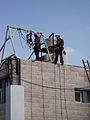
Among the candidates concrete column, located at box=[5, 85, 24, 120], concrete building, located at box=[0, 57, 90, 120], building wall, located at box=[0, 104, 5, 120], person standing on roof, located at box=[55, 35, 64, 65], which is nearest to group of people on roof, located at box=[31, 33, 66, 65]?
person standing on roof, located at box=[55, 35, 64, 65]

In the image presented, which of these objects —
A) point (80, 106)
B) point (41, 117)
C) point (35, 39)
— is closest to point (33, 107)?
point (41, 117)

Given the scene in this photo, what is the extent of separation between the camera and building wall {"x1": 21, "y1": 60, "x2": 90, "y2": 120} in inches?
621

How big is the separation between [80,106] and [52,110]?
2395 mm

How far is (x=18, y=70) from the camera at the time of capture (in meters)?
15.9

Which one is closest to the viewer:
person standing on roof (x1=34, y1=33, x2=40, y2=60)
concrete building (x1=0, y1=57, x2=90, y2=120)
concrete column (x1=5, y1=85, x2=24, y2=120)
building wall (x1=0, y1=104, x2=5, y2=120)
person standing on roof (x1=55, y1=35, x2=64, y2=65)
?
concrete column (x1=5, y1=85, x2=24, y2=120)

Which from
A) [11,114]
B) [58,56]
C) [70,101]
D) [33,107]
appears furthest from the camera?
[58,56]

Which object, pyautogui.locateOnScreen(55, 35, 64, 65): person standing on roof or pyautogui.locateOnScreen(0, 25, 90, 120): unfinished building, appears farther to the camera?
pyautogui.locateOnScreen(55, 35, 64, 65): person standing on roof

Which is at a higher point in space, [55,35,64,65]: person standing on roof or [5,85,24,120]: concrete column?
[55,35,64,65]: person standing on roof

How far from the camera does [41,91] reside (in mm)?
16328

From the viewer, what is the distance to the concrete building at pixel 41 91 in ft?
49.0

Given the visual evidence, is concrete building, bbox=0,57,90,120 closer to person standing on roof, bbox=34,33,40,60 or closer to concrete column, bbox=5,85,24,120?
concrete column, bbox=5,85,24,120

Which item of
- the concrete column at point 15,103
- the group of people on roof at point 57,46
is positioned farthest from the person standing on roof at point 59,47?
the concrete column at point 15,103

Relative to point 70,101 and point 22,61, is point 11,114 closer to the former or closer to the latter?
point 22,61

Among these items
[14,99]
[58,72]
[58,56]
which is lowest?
[14,99]
